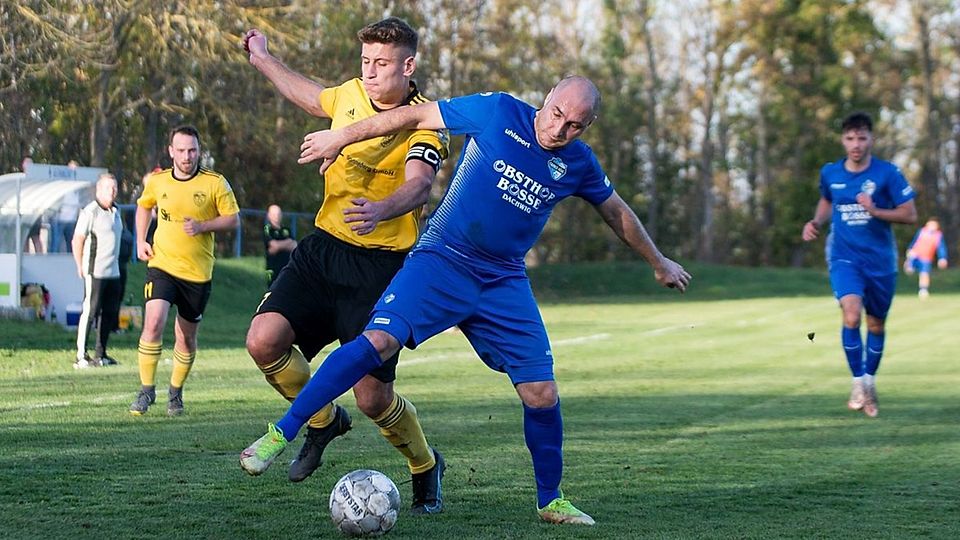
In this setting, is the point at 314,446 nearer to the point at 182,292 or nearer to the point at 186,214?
the point at 182,292

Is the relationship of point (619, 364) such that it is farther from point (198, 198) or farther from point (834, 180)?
point (198, 198)

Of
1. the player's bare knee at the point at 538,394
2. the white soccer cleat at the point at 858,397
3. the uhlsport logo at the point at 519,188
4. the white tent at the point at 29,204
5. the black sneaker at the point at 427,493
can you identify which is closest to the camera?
the uhlsport logo at the point at 519,188

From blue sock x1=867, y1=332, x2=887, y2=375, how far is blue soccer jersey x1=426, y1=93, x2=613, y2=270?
256 inches

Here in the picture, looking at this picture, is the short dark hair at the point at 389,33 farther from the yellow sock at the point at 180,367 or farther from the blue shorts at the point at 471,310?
the yellow sock at the point at 180,367

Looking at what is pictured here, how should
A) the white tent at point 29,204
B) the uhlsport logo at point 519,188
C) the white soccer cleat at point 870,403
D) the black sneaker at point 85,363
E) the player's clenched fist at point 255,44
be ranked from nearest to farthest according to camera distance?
1. the uhlsport logo at point 519,188
2. the player's clenched fist at point 255,44
3. the white soccer cleat at point 870,403
4. the black sneaker at point 85,363
5. the white tent at point 29,204

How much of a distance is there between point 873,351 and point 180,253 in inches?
231

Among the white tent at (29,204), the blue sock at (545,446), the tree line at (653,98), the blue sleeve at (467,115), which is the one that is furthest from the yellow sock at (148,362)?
the tree line at (653,98)

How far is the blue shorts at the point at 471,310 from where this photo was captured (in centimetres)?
580

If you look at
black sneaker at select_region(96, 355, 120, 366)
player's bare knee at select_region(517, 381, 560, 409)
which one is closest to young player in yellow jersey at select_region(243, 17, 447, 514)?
player's bare knee at select_region(517, 381, 560, 409)

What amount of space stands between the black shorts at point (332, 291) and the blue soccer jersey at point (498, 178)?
46cm

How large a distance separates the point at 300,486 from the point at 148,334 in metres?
3.77

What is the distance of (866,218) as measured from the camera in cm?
1152

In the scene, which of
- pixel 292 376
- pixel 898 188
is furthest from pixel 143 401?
pixel 898 188

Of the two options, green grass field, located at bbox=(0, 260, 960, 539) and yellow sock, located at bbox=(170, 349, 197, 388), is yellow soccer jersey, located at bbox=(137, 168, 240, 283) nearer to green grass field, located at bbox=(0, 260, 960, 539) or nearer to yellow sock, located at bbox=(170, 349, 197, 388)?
yellow sock, located at bbox=(170, 349, 197, 388)
